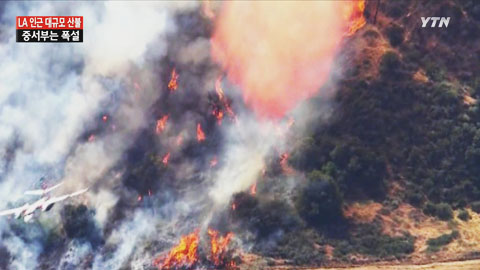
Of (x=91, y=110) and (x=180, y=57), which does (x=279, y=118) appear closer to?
(x=180, y=57)

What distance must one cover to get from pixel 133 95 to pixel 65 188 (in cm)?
1533

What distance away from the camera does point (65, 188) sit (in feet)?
254

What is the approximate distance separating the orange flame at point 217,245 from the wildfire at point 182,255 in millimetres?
1862

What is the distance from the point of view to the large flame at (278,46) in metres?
86.9

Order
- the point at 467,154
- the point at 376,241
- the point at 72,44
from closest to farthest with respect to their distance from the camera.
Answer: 1. the point at 376,241
2. the point at 467,154
3. the point at 72,44

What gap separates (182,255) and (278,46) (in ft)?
108

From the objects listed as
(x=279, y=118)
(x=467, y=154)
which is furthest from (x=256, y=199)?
(x=467, y=154)

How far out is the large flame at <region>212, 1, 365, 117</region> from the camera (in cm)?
8688

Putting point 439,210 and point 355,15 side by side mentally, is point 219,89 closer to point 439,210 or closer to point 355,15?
point 355,15

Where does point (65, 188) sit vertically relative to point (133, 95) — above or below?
below

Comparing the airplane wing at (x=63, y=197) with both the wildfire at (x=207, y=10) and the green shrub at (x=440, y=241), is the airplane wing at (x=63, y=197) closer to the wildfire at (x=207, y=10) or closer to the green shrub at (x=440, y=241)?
the wildfire at (x=207, y=10)

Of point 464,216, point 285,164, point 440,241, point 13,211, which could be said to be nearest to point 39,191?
point 13,211

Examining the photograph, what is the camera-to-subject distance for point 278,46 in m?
88.5

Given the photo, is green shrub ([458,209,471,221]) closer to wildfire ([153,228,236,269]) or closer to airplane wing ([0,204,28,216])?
wildfire ([153,228,236,269])
